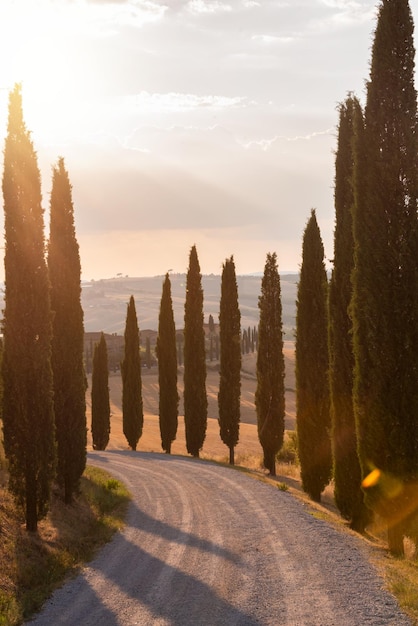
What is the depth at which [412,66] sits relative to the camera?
14.6 meters

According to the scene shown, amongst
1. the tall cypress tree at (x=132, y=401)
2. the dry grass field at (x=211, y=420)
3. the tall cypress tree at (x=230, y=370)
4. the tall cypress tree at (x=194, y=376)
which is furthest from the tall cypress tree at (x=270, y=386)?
the tall cypress tree at (x=132, y=401)

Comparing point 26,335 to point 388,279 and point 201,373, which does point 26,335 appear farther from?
point 201,373

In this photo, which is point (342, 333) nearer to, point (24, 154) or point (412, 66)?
point (412, 66)

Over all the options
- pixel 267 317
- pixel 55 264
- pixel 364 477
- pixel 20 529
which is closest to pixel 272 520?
pixel 364 477

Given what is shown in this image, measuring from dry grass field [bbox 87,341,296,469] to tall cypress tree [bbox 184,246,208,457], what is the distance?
7.61 feet

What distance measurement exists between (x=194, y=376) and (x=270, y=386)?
→ 8259mm

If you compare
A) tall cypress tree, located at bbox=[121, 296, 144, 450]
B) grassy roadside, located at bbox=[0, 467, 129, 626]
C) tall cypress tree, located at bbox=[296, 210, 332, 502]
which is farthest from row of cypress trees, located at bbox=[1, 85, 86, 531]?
tall cypress tree, located at bbox=[121, 296, 144, 450]

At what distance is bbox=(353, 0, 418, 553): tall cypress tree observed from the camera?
13.5m

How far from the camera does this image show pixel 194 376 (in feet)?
123

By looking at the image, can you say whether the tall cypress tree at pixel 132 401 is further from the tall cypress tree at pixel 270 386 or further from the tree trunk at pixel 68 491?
the tree trunk at pixel 68 491

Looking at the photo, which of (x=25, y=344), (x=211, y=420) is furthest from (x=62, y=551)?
(x=211, y=420)

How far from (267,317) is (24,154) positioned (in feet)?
57.1

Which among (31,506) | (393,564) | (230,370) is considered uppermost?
(230,370)

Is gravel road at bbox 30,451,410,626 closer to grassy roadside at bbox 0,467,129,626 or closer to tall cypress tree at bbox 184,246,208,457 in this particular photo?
grassy roadside at bbox 0,467,129,626
